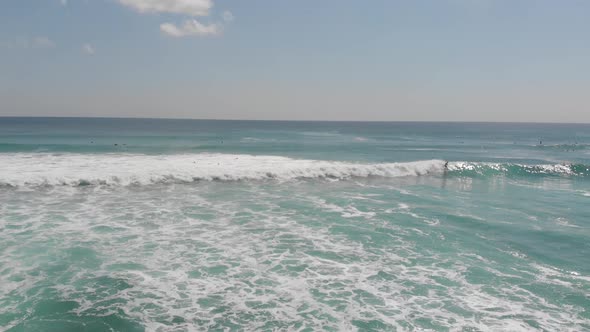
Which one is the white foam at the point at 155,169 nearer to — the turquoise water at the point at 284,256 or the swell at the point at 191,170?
the swell at the point at 191,170

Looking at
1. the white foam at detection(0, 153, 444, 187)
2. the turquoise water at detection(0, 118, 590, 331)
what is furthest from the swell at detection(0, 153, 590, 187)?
the turquoise water at detection(0, 118, 590, 331)

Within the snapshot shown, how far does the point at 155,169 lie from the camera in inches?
1267

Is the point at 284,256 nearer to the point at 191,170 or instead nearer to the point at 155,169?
the point at 191,170

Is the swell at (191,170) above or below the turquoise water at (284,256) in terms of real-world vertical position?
above

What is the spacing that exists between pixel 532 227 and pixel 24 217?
23753 mm

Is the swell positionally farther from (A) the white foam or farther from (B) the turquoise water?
(B) the turquoise water

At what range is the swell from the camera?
91.7ft

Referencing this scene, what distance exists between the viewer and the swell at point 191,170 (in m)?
28.0

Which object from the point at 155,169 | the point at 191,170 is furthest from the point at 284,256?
the point at 155,169

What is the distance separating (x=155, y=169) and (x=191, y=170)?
2.92 m

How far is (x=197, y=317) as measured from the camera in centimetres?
990

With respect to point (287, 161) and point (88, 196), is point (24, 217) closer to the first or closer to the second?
point (88, 196)

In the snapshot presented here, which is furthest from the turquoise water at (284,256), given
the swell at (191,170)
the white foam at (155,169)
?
the swell at (191,170)

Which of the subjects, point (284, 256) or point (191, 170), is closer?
point (284, 256)
